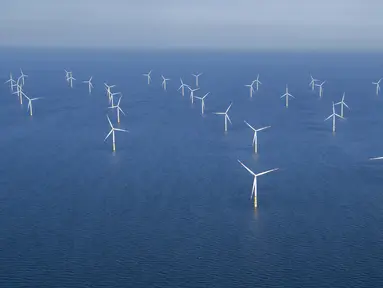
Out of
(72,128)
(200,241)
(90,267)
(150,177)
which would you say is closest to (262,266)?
(200,241)

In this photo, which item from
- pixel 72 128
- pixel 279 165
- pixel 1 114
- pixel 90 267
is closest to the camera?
pixel 90 267

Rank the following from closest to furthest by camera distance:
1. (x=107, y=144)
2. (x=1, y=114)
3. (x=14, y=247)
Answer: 1. (x=14, y=247)
2. (x=107, y=144)
3. (x=1, y=114)

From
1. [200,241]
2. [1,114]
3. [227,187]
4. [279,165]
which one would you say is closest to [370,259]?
[200,241]

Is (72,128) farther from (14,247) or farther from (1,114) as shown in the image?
(14,247)

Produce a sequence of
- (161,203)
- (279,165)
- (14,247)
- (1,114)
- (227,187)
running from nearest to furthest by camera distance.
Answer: (14,247)
(161,203)
(227,187)
(279,165)
(1,114)

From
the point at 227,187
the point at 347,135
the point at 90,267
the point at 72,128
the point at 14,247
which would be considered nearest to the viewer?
the point at 90,267

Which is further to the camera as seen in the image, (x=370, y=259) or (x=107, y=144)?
(x=107, y=144)

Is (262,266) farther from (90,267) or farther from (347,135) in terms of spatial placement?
(347,135)

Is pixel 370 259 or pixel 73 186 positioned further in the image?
pixel 73 186

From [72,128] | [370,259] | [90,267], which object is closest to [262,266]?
[370,259]
